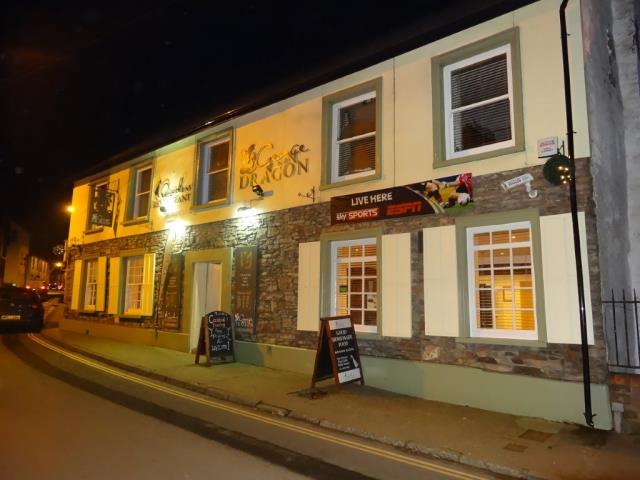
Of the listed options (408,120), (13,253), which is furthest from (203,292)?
(13,253)

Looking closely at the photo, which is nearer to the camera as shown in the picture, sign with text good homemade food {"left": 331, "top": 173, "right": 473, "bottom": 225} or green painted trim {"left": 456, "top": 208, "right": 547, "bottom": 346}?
green painted trim {"left": 456, "top": 208, "right": 547, "bottom": 346}

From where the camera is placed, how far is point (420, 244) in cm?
850

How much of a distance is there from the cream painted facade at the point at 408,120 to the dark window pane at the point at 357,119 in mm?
493

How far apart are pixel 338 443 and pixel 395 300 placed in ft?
11.1

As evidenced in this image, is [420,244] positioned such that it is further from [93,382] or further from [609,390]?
[93,382]

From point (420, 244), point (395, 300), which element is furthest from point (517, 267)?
point (395, 300)

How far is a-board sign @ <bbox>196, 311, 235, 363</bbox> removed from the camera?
10.8 metres

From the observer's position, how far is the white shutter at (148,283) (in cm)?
1426

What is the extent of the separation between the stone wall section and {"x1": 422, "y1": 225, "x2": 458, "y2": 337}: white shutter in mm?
133

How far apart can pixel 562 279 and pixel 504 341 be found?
134cm

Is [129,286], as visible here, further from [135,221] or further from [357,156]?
[357,156]

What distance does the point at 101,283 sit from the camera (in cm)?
1672

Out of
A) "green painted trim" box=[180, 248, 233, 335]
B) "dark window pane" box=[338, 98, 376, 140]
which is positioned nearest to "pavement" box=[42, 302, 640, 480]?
"green painted trim" box=[180, 248, 233, 335]

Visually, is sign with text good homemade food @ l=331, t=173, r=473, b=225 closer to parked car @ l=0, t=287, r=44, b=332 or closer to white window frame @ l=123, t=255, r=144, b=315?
white window frame @ l=123, t=255, r=144, b=315
